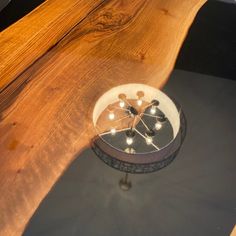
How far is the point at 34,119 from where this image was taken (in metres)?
1.62

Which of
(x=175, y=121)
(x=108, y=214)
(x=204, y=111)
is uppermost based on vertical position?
(x=175, y=121)

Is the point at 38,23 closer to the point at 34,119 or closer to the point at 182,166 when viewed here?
the point at 34,119

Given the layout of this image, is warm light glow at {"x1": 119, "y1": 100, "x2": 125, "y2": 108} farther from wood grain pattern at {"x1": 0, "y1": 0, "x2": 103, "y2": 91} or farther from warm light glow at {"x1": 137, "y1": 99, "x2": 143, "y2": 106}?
wood grain pattern at {"x1": 0, "y1": 0, "x2": 103, "y2": 91}

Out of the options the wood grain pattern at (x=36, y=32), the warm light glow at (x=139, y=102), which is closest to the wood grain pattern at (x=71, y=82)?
the wood grain pattern at (x=36, y=32)

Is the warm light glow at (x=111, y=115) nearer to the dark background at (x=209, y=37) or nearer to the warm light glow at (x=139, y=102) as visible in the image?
the warm light glow at (x=139, y=102)

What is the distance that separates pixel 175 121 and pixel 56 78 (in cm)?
66

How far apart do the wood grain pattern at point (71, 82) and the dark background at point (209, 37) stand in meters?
0.08

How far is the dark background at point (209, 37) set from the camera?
84.7 inches

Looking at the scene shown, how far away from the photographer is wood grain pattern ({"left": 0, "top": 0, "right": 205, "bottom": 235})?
1.46 m

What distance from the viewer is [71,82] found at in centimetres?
178

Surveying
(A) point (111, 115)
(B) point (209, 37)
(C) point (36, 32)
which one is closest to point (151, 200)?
(A) point (111, 115)

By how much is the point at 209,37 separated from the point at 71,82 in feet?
3.16

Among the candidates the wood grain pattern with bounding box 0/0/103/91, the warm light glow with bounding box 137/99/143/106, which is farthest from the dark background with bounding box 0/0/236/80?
the warm light glow with bounding box 137/99/143/106

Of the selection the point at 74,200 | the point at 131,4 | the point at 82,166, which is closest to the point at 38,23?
the point at 131,4
